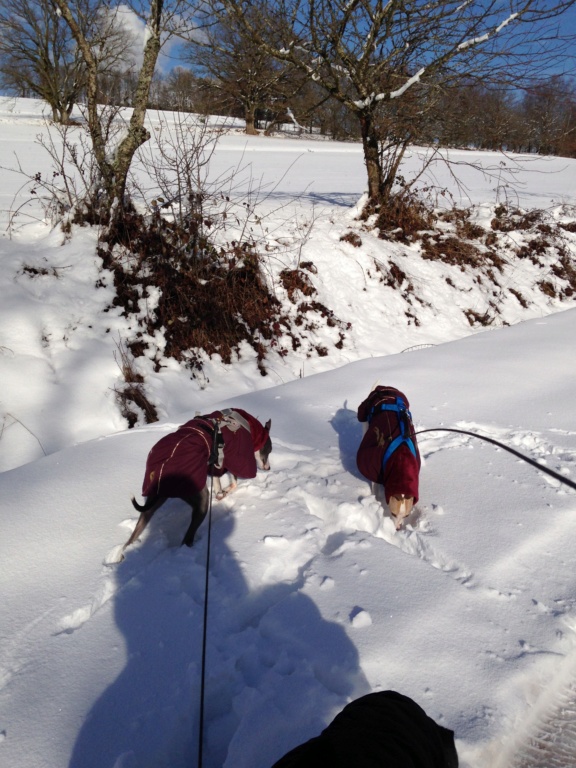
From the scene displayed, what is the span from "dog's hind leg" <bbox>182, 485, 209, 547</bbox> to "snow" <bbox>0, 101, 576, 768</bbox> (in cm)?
8

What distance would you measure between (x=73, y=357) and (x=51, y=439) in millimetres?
1028

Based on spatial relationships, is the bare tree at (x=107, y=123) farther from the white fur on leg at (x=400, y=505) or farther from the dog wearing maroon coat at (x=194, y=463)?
the white fur on leg at (x=400, y=505)

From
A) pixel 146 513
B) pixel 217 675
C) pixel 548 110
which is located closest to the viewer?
pixel 217 675

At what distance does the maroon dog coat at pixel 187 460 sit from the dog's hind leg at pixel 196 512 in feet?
0.12

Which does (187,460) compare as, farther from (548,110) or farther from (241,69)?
(548,110)

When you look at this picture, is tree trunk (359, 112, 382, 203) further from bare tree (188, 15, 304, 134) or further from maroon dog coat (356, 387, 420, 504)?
maroon dog coat (356, 387, 420, 504)

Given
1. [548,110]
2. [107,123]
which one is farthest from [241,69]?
[548,110]

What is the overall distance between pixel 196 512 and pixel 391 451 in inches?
47.0

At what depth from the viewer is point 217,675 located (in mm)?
1857

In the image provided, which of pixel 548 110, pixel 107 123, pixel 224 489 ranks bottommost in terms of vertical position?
pixel 224 489

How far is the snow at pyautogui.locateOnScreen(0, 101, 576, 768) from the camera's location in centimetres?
173

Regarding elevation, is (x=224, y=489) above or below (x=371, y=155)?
below

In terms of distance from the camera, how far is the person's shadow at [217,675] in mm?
1635

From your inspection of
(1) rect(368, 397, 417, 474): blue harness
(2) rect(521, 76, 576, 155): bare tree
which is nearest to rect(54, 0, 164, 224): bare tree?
(1) rect(368, 397, 417, 474): blue harness
